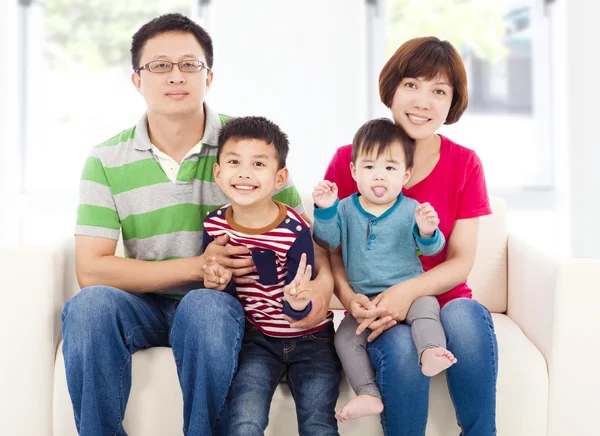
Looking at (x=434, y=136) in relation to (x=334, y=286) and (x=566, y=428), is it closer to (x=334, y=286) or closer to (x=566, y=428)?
(x=334, y=286)

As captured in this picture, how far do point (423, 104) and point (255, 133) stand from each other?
44 centimetres

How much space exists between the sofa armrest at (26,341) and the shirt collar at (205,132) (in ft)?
1.21

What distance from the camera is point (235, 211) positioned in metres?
1.68

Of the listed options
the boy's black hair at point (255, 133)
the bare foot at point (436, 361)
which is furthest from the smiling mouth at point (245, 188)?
the bare foot at point (436, 361)

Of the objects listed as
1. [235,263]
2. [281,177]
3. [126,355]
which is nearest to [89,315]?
[126,355]

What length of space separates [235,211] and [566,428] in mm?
940

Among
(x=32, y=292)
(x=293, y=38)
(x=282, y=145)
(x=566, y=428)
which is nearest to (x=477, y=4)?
(x=293, y=38)

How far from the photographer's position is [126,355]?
1565 mm

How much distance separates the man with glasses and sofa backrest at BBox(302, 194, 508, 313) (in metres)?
0.57

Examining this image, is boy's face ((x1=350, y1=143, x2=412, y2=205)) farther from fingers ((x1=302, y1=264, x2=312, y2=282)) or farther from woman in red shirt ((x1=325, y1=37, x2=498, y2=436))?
fingers ((x1=302, y1=264, x2=312, y2=282))

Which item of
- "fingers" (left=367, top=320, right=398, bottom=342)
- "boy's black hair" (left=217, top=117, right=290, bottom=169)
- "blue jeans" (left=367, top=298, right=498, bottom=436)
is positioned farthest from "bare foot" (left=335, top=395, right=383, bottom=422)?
"boy's black hair" (left=217, top=117, right=290, bottom=169)

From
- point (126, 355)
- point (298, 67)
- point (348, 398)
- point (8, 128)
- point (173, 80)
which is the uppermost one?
point (298, 67)

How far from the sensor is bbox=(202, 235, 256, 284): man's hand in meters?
1.62

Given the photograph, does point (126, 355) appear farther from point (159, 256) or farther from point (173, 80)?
point (173, 80)
